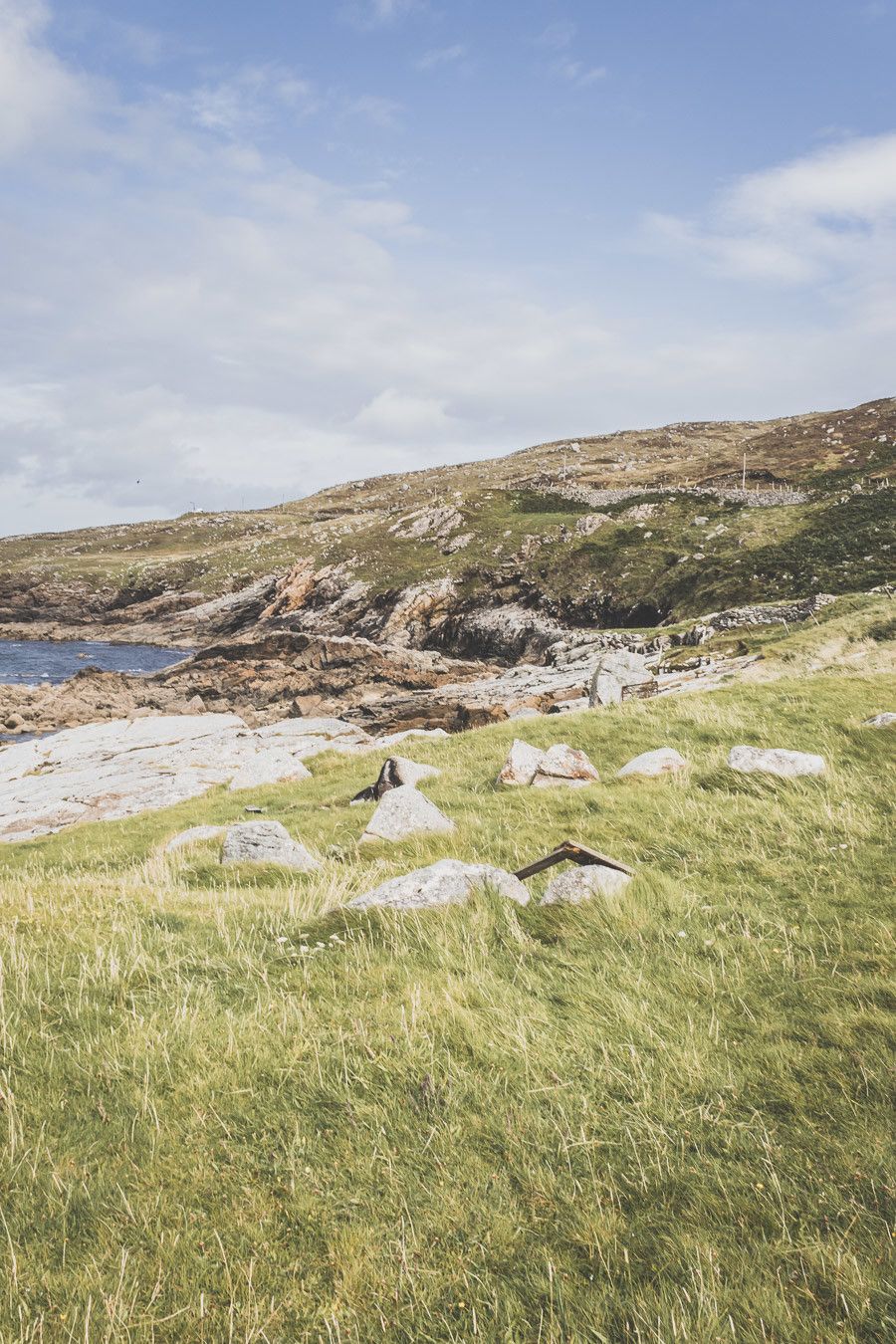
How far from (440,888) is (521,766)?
757 cm

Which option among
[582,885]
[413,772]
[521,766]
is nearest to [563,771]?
[521,766]

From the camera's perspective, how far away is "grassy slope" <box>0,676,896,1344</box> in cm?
255

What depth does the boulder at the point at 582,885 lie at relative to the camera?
6129 millimetres

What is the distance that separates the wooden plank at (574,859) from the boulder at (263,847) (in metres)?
3.66

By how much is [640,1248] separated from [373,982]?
248 cm

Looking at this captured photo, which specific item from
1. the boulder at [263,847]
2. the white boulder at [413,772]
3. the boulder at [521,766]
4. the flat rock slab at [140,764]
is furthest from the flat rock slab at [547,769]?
the flat rock slab at [140,764]

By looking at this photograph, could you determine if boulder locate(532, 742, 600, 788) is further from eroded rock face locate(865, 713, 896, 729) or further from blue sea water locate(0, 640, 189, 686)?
blue sea water locate(0, 640, 189, 686)

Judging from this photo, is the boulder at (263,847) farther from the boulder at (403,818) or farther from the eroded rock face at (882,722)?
the eroded rock face at (882,722)

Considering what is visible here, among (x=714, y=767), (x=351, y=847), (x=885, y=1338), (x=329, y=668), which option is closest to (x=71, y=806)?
(x=351, y=847)

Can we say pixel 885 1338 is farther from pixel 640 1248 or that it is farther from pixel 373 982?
pixel 373 982

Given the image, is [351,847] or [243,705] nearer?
[351,847]

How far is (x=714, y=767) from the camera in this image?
11117 mm

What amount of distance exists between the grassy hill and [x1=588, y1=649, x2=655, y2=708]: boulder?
25901 mm

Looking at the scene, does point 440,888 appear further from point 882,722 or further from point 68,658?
point 68,658
